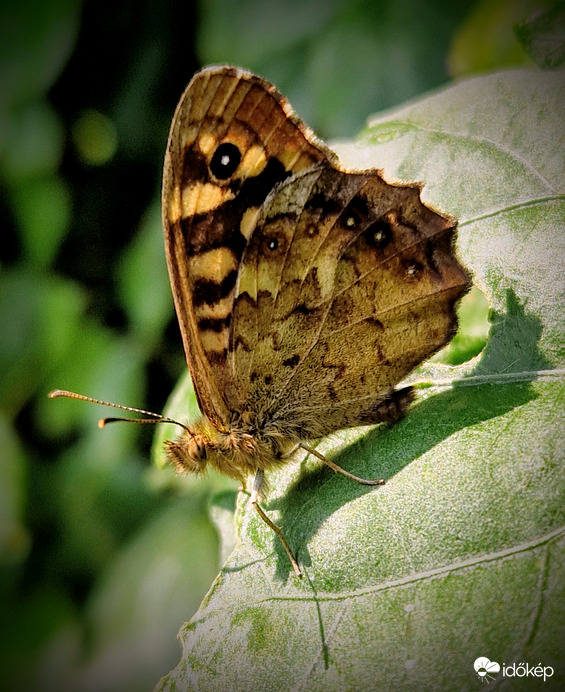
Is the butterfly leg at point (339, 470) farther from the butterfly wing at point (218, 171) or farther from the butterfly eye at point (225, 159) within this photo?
the butterfly eye at point (225, 159)

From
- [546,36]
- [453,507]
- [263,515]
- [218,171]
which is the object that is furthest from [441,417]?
[546,36]

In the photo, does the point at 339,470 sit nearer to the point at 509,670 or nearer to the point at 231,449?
the point at 231,449

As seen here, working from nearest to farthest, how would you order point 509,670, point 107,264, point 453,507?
point 509,670, point 453,507, point 107,264

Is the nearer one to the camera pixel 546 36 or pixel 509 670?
pixel 509 670

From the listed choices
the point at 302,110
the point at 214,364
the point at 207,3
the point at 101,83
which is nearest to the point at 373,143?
the point at 214,364

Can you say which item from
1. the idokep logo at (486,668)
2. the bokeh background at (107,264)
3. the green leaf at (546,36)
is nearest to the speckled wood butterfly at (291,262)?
the idokep logo at (486,668)

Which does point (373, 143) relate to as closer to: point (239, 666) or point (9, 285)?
point (239, 666)

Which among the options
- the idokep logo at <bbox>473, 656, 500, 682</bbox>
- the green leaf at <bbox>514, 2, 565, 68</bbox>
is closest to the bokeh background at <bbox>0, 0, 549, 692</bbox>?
the green leaf at <bbox>514, 2, 565, 68</bbox>
